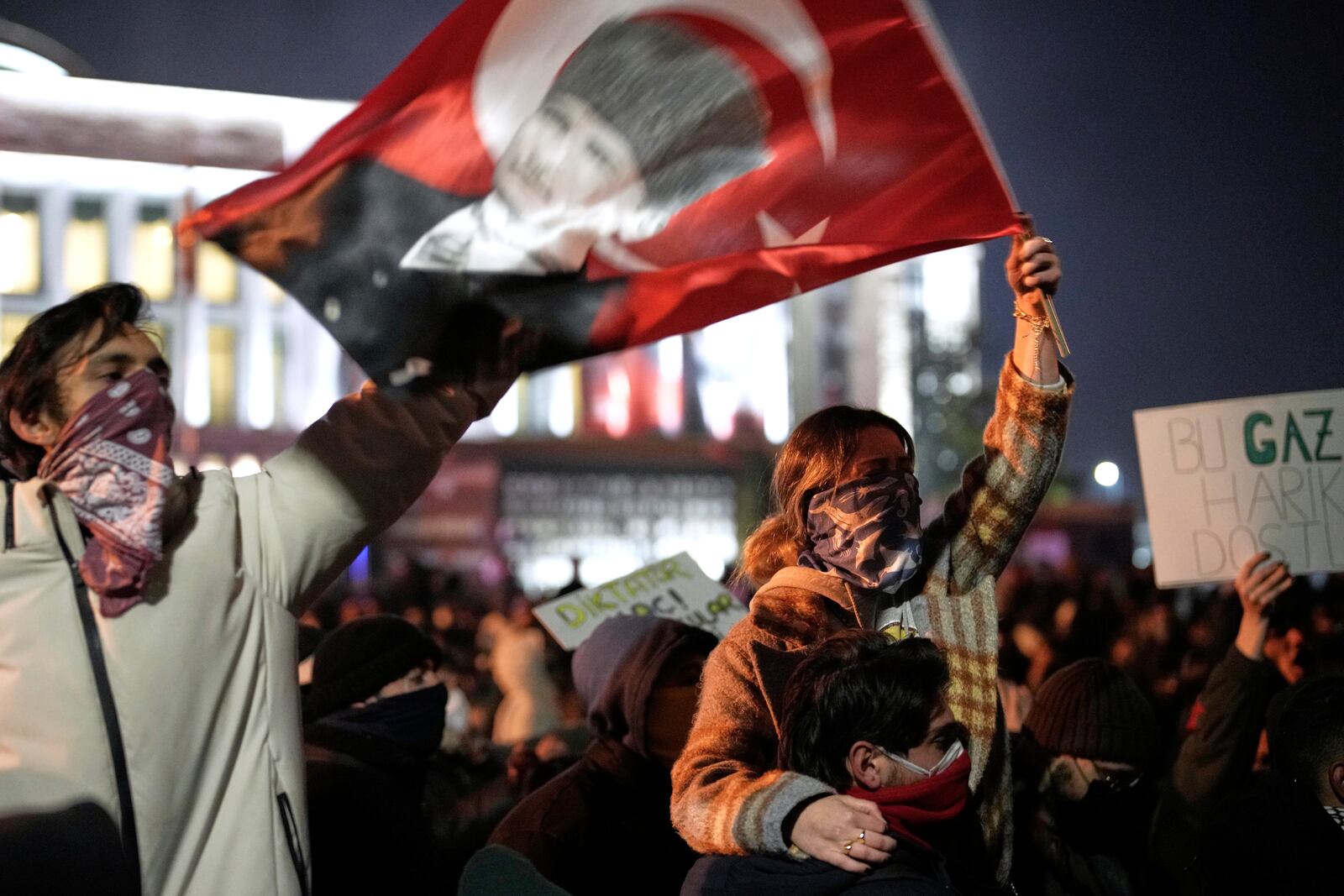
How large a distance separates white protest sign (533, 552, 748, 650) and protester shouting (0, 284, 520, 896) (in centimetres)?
244

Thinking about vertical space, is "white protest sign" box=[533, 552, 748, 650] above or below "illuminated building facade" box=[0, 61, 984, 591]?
below

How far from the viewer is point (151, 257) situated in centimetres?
4316

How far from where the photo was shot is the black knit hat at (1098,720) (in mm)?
3592

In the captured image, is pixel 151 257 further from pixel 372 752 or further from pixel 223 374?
pixel 372 752

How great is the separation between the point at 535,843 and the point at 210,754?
1196 mm

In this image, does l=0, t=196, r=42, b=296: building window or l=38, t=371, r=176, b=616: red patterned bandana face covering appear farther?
l=0, t=196, r=42, b=296: building window

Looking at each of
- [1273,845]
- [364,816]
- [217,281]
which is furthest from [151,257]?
[1273,845]

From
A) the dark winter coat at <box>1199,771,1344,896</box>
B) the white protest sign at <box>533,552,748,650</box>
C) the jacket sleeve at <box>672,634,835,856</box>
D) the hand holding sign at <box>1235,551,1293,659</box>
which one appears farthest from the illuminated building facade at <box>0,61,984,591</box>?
the jacket sleeve at <box>672,634,835,856</box>

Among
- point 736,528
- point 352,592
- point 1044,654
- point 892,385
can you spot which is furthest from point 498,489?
point 1044,654

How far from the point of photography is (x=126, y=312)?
238 centimetres

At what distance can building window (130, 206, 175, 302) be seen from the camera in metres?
43.0

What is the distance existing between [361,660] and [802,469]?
1.56m

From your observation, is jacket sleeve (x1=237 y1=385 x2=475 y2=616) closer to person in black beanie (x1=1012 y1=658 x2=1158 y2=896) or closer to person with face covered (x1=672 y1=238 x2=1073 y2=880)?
person with face covered (x1=672 y1=238 x2=1073 y2=880)

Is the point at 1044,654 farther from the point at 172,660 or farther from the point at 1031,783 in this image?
the point at 172,660
